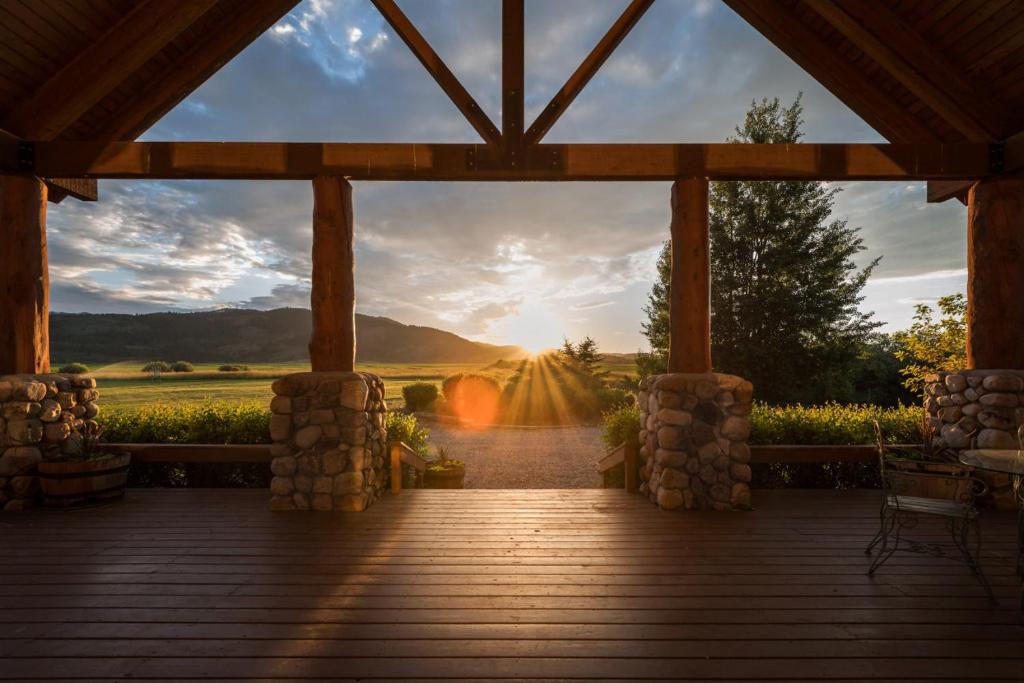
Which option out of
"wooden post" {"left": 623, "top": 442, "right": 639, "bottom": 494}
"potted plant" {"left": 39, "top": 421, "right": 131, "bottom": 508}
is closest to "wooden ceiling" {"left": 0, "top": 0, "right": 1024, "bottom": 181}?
"potted plant" {"left": 39, "top": 421, "right": 131, "bottom": 508}

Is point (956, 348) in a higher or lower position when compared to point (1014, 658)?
higher

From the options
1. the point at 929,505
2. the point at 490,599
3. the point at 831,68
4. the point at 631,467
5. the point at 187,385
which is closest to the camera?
the point at 490,599

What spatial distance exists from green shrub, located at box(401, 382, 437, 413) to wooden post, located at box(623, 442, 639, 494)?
39.5 ft

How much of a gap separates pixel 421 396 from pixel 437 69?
12.9 m

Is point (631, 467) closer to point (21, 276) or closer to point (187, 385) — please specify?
point (21, 276)

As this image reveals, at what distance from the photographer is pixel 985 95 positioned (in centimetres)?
546

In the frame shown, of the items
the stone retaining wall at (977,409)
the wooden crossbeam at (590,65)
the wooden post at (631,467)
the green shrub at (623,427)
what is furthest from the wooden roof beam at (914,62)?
the wooden post at (631,467)

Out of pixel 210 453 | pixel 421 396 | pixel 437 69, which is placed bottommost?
pixel 421 396

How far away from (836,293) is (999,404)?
10.9 metres

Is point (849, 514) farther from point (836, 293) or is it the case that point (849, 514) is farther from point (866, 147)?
point (836, 293)

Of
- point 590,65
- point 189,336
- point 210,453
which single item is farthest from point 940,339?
point 189,336

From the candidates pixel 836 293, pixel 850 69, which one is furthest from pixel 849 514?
pixel 836 293

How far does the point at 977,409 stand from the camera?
211 inches

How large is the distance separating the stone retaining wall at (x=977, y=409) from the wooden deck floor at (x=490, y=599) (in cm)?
81
